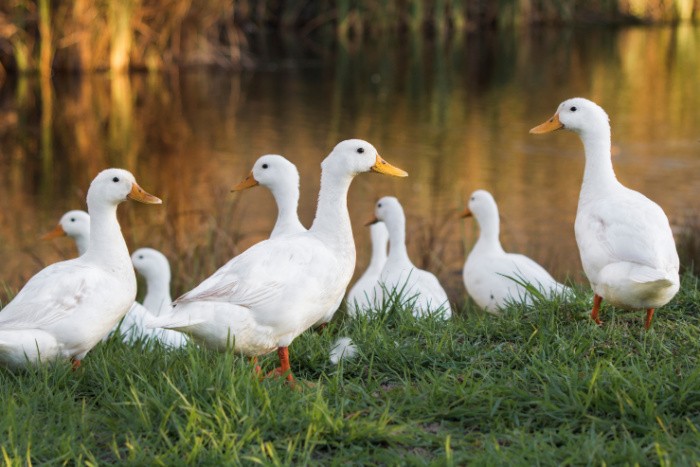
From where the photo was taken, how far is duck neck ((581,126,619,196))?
5.29 m

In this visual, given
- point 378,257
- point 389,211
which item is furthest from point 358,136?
point 389,211

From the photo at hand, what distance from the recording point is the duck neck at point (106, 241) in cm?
493

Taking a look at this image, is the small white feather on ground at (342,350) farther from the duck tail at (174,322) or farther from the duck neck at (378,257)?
the duck neck at (378,257)

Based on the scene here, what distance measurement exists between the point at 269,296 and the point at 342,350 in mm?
438

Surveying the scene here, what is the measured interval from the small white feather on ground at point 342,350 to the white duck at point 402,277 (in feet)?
1.93

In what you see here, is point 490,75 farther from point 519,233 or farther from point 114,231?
point 114,231

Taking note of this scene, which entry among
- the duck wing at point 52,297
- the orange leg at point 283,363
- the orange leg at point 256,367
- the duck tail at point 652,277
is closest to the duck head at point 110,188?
the duck wing at point 52,297

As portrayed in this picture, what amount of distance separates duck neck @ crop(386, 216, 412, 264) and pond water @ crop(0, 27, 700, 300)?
3.02 ft

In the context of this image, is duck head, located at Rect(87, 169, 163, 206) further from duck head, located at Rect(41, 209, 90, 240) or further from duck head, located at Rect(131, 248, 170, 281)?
duck head, located at Rect(41, 209, 90, 240)

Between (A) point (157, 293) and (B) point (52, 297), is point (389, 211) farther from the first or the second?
(B) point (52, 297)

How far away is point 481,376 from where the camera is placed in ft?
14.3

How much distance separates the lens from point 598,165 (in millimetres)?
5320

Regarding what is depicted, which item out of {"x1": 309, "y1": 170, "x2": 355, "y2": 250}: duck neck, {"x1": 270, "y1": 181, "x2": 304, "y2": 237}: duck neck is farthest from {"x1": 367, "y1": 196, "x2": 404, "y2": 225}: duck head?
{"x1": 309, "y1": 170, "x2": 355, "y2": 250}: duck neck

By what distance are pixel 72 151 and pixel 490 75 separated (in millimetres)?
9522
